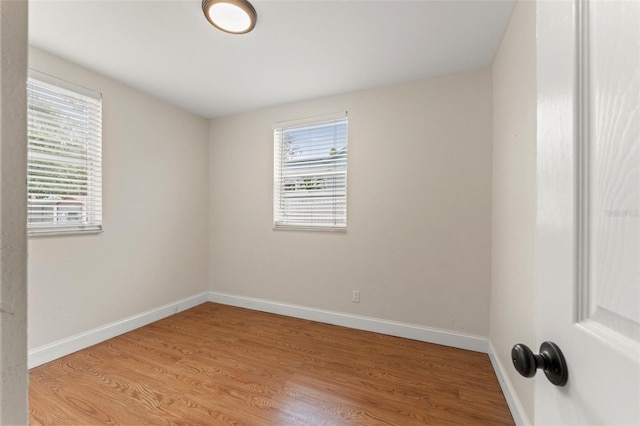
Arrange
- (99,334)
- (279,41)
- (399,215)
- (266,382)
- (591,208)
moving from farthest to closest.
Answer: (399,215) < (99,334) < (279,41) < (266,382) < (591,208)

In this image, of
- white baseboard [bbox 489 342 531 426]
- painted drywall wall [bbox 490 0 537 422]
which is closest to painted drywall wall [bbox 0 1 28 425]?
painted drywall wall [bbox 490 0 537 422]

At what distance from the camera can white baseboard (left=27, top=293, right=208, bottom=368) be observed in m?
2.09

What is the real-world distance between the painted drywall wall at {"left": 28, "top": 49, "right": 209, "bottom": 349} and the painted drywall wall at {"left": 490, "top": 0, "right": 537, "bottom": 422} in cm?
333

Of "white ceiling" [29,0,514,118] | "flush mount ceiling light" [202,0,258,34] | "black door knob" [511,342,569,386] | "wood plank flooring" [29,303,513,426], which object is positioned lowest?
"wood plank flooring" [29,303,513,426]

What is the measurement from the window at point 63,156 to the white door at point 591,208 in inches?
118

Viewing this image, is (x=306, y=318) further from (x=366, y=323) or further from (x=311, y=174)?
(x=311, y=174)

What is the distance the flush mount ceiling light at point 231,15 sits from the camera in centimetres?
161

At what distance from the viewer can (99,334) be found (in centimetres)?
247

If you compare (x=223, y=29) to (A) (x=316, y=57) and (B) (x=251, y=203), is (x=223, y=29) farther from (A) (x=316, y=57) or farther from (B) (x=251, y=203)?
(B) (x=251, y=203)

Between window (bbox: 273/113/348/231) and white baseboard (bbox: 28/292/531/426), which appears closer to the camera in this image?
white baseboard (bbox: 28/292/531/426)

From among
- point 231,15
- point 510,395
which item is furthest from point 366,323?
point 231,15

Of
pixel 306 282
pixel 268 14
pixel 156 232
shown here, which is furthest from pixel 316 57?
pixel 156 232

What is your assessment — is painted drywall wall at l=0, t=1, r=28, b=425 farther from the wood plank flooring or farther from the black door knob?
the wood plank flooring

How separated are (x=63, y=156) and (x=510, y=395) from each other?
375 cm
